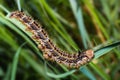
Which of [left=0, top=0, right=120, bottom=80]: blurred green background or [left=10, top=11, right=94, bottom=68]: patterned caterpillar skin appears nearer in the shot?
[left=10, top=11, right=94, bottom=68]: patterned caterpillar skin

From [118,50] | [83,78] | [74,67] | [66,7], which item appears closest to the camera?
[74,67]

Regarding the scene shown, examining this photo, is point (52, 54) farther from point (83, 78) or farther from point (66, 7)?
point (66, 7)

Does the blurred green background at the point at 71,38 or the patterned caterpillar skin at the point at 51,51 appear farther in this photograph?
the blurred green background at the point at 71,38

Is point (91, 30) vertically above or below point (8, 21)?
below

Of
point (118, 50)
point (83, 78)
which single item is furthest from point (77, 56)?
point (83, 78)

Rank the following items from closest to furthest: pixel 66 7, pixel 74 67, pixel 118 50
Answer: pixel 74 67
pixel 118 50
pixel 66 7

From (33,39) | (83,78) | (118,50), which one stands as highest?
(33,39)

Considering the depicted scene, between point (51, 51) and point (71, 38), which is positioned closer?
point (51, 51)

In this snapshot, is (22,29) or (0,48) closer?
(22,29)
